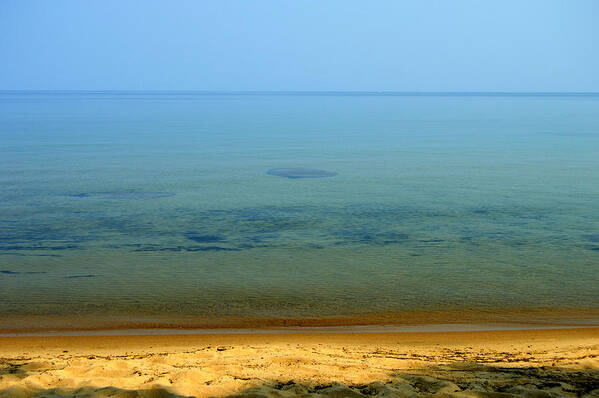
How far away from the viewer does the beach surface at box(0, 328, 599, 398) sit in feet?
18.1

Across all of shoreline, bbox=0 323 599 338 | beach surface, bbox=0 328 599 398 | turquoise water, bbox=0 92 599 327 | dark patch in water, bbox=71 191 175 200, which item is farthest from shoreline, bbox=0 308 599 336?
dark patch in water, bbox=71 191 175 200

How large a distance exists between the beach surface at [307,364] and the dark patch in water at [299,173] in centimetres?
1438

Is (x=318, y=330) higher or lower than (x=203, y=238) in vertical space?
lower

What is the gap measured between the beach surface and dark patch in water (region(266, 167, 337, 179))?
14.4 m

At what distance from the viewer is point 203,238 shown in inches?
535

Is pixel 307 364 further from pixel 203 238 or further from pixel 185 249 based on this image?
pixel 203 238

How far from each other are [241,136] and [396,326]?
33117 millimetres

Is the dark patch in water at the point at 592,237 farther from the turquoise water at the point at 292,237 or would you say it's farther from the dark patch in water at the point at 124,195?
the dark patch in water at the point at 124,195

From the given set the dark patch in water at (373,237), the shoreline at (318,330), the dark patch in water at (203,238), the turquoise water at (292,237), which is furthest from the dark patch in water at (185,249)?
the shoreline at (318,330)

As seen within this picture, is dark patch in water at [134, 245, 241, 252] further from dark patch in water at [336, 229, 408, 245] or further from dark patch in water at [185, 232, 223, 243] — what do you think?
dark patch in water at [336, 229, 408, 245]

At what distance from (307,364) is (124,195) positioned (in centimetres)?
1328

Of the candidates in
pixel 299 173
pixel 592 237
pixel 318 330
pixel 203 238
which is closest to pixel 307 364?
pixel 318 330

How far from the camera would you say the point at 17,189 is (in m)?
19.6

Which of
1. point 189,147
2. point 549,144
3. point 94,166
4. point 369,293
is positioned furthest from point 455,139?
point 369,293
